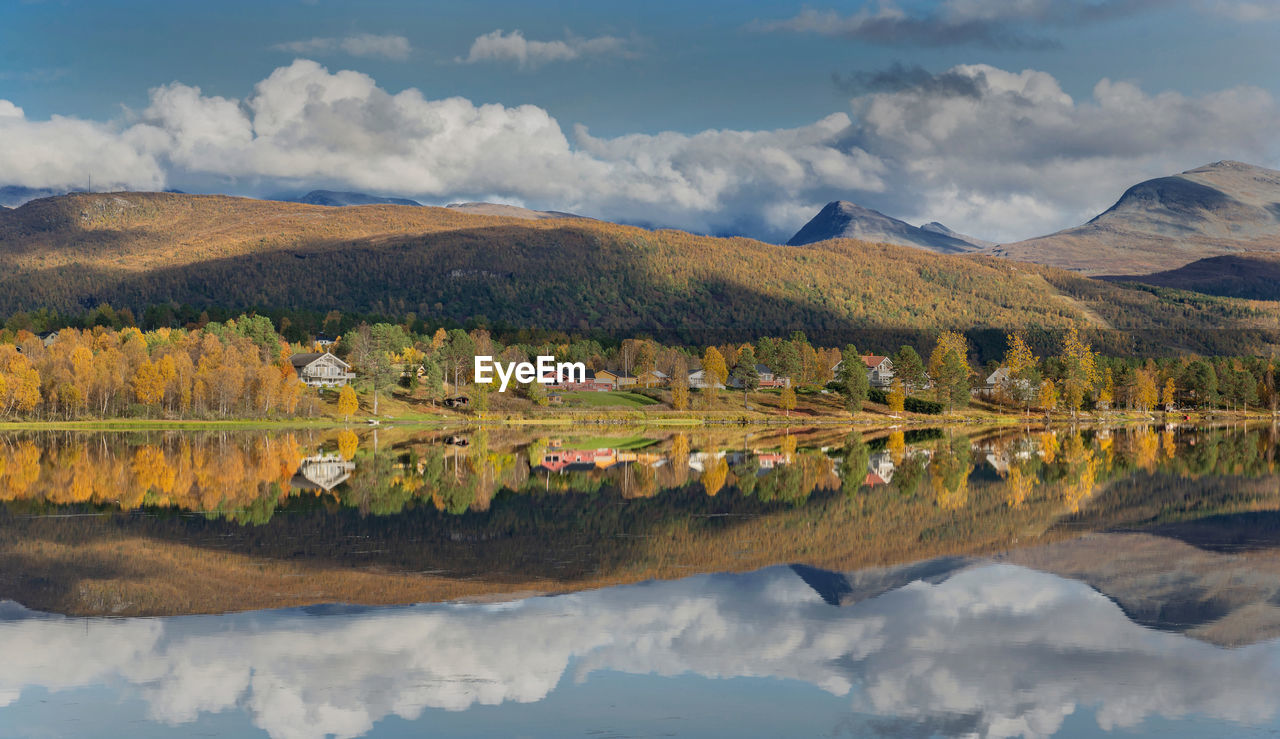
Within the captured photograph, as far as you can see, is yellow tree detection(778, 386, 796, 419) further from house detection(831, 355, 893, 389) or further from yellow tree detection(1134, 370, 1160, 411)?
yellow tree detection(1134, 370, 1160, 411)

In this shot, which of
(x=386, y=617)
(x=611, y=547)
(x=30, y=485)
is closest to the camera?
(x=386, y=617)

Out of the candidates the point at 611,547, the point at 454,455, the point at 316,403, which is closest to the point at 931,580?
the point at 611,547

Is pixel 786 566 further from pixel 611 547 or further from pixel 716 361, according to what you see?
pixel 716 361

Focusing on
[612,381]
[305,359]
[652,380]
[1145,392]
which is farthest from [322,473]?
[1145,392]

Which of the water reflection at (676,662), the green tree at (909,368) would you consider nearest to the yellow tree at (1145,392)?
the green tree at (909,368)

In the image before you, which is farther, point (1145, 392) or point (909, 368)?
point (1145, 392)

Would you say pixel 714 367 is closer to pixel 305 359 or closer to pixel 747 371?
pixel 747 371
